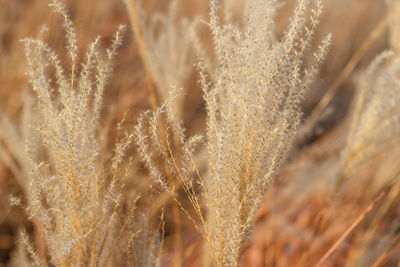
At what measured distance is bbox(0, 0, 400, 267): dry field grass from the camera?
47 cm

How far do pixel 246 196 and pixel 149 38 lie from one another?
574 mm

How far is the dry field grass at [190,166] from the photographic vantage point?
473mm

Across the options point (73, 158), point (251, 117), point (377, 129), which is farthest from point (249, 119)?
point (377, 129)

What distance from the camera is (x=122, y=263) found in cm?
61

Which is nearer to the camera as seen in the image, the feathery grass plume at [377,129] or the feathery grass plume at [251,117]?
the feathery grass plume at [251,117]

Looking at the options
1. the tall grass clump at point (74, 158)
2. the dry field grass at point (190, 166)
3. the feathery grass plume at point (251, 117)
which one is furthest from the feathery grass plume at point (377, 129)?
the tall grass clump at point (74, 158)

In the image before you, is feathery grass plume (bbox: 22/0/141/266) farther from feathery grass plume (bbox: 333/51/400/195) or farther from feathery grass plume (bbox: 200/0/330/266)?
feathery grass plume (bbox: 333/51/400/195)

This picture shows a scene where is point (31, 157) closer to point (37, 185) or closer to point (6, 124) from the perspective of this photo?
point (37, 185)

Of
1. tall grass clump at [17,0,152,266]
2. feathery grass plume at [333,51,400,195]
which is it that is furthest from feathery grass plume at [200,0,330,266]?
feathery grass plume at [333,51,400,195]

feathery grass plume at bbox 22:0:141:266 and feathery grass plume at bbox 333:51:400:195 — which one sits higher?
feathery grass plume at bbox 22:0:141:266

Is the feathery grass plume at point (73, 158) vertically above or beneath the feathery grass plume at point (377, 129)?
above

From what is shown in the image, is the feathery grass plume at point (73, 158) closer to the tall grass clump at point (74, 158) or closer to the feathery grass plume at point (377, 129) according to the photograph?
the tall grass clump at point (74, 158)

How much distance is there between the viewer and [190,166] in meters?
0.49

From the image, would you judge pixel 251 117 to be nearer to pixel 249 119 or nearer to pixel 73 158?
pixel 249 119
